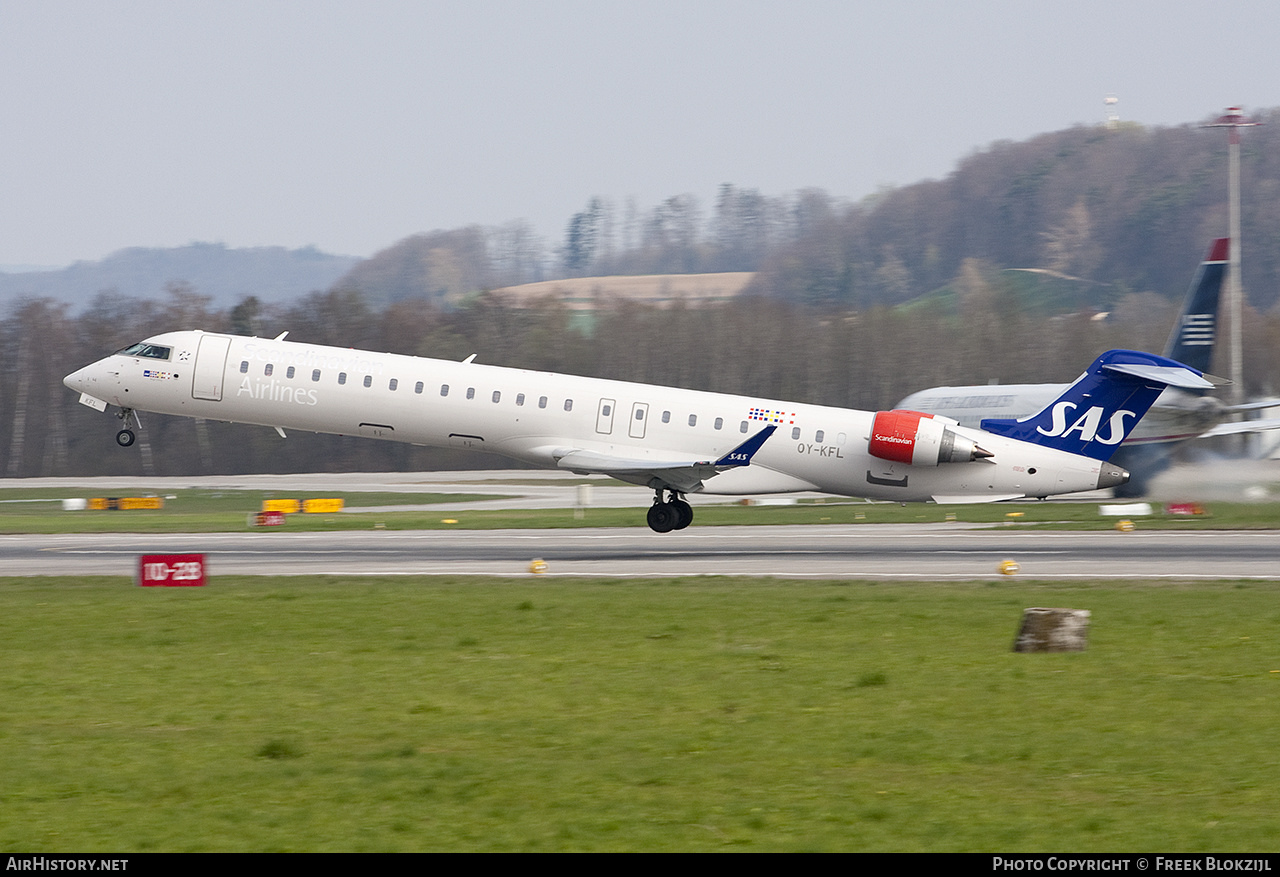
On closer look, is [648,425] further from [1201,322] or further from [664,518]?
[1201,322]

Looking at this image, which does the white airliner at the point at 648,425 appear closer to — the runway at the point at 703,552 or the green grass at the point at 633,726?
the runway at the point at 703,552

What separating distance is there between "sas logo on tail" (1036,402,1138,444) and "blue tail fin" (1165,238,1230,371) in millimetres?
12913

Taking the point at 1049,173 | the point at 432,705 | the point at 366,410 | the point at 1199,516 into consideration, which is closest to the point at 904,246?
the point at 1049,173

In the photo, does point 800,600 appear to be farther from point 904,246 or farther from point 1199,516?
point 904,246

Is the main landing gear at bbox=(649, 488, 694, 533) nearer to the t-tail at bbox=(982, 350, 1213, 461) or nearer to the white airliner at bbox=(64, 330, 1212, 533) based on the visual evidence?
the white airliner at bbox=(64, 330, 1212, 533)

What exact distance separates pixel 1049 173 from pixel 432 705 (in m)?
196

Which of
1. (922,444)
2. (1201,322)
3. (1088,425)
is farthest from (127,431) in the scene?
(1201,322)

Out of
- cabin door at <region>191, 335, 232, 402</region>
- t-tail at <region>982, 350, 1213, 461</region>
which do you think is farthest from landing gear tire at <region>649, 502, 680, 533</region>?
cabin door at <region>191, 335, 232, 402</region>

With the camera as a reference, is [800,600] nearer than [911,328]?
Yes

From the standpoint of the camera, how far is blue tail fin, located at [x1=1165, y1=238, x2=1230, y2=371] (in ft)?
131

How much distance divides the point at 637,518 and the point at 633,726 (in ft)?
91.0

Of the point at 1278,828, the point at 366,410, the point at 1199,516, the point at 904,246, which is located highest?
the point at 904,246

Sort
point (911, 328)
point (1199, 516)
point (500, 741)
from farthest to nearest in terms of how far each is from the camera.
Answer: point (911, 328) < point (1199, 516) < point (500, 741)

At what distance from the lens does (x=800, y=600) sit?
20141mm
